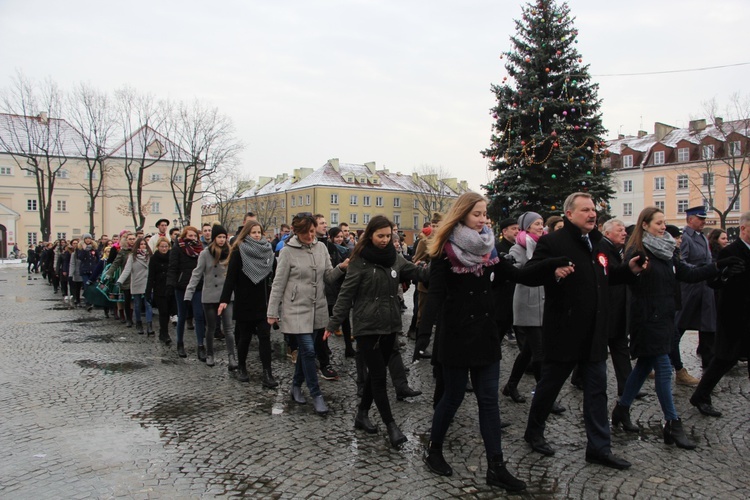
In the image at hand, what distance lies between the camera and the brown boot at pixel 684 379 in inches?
283

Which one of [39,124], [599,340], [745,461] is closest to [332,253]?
[599,340]

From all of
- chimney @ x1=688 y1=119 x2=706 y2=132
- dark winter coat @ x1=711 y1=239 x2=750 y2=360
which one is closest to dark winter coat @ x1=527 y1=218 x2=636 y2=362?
dark winter coat @ x1=711 y1=239 x2=750 y2=360

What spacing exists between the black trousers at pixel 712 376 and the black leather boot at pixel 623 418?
39.6 inches

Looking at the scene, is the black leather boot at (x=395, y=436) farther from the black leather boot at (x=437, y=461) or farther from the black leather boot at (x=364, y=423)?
the black leather boot at (x=437, y=461)

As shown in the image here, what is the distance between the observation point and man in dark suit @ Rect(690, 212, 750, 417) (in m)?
5.62

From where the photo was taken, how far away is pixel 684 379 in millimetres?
7262

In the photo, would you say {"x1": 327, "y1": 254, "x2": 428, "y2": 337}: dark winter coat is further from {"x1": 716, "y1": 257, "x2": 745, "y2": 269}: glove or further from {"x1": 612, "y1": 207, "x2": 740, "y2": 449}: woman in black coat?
{"x1": 716, "y1": 257, "x2": 745, "y2": 269}: glove

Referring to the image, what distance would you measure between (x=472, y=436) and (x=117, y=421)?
Result: 3.53m

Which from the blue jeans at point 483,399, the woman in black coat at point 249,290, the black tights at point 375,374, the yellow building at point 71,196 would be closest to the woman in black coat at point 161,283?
the woman in black coat at point 249,290

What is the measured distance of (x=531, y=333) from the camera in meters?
6.38

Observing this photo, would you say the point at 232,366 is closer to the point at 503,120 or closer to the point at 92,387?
the point at 92,387

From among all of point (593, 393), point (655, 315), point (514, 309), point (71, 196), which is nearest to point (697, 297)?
point (514, 309)

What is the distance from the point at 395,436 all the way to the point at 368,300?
1.25m

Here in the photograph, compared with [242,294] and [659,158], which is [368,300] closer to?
[242,294]
